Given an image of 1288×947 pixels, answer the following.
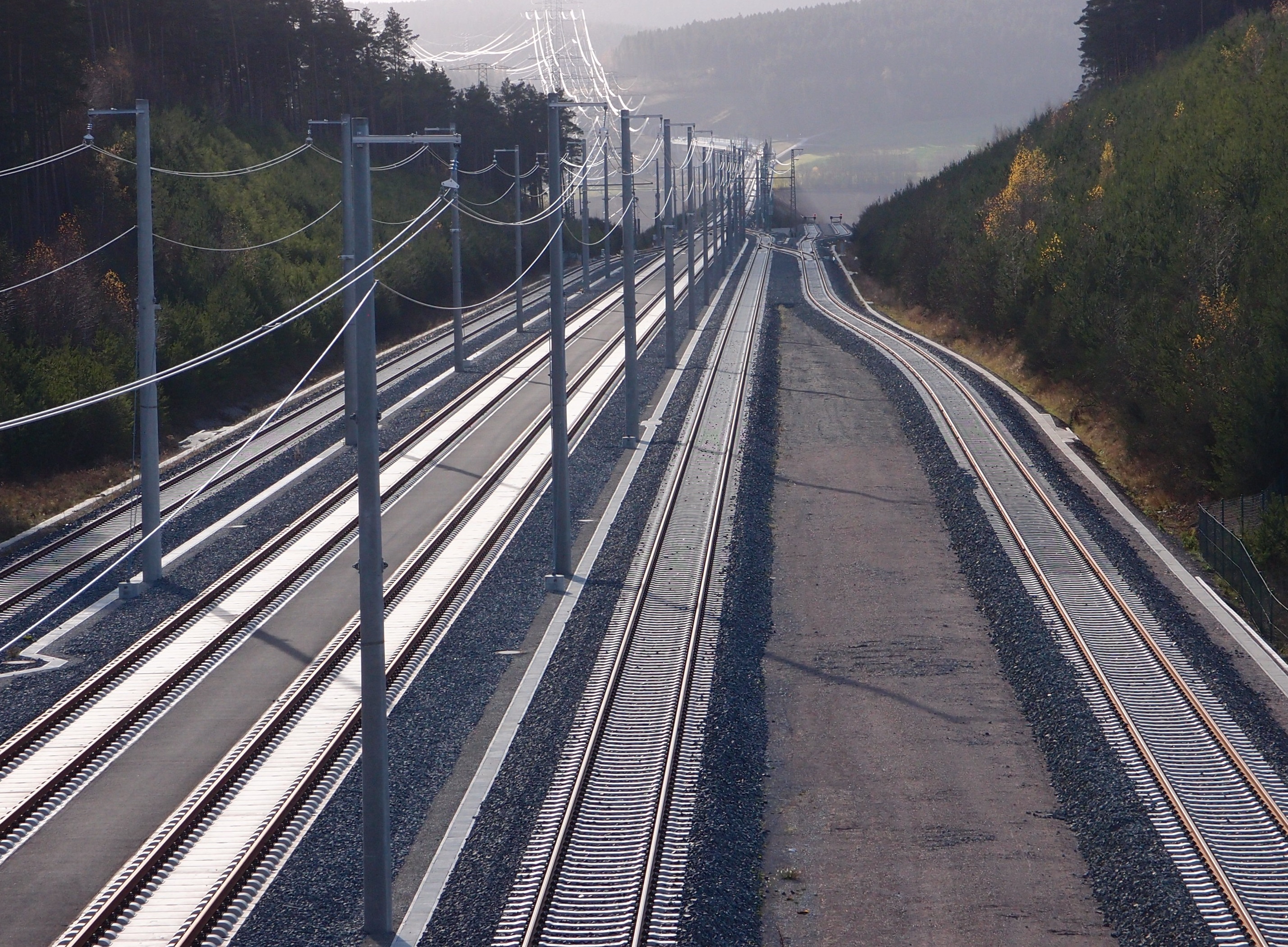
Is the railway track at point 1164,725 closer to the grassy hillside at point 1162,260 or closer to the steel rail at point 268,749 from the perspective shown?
the grassy hillside at point 1162,260

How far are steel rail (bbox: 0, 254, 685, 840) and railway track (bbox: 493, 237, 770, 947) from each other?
15.0 ft

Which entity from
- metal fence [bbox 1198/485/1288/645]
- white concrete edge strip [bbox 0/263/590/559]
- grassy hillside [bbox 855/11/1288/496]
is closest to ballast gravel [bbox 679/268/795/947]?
metal fence [bbox 1198/485/1288/645]

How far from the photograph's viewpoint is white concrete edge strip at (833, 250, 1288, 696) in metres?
14.1

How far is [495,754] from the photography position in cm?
1185

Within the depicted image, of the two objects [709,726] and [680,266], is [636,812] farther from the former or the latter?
[680,266]

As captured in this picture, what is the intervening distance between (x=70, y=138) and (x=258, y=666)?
35353mm

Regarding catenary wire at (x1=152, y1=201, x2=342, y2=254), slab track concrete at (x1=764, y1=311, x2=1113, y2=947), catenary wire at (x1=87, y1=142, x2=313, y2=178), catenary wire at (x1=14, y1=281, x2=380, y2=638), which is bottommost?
slab track concrete at (x1=764, y1=311, x2=1113, y2=947)

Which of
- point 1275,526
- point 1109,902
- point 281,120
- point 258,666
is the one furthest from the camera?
point 281,120

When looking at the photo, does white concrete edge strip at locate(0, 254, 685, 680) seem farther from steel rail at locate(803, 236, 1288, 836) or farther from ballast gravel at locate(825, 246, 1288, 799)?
ballast gravel at locate(825, 246, 1288, 799)

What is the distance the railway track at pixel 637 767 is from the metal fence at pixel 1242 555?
7023 mm

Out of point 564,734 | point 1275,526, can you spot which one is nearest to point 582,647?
point 564,734

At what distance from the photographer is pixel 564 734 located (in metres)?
12.2

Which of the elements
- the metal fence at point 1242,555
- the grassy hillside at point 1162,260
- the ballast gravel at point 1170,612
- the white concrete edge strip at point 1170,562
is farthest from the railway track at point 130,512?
the grassy hillside at point 1162,260

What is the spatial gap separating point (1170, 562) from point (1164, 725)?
6.81m
